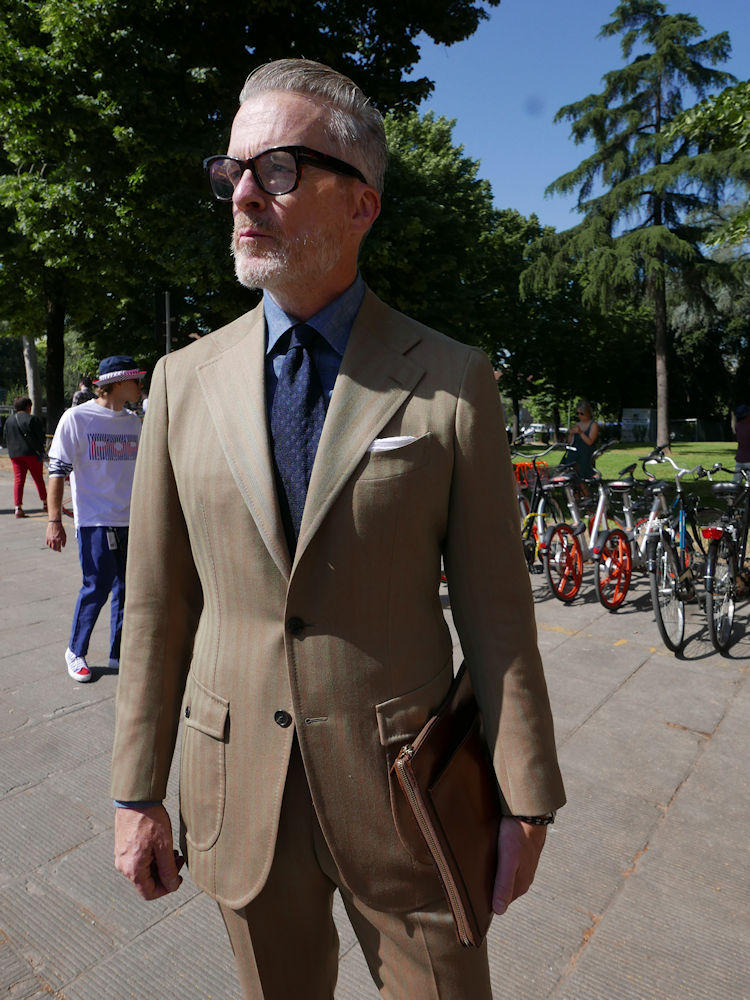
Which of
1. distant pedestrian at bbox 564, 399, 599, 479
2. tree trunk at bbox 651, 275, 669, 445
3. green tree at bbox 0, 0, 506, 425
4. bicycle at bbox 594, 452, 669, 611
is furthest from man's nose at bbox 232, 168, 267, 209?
tree trunk at bbox 651, 275, 669, 445

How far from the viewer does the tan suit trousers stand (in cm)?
135

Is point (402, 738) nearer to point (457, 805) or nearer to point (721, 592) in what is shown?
point (457, 805)

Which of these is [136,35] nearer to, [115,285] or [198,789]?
[115,285]

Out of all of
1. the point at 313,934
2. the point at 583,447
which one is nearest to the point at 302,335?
the point at 313,934

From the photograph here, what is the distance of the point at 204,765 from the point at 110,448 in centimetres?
407

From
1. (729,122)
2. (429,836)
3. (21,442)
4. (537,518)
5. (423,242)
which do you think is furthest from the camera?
(423,242)

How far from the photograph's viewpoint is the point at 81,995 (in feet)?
7.62

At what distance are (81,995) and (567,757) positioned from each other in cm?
243

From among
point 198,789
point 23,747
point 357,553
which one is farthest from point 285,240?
point 23,747

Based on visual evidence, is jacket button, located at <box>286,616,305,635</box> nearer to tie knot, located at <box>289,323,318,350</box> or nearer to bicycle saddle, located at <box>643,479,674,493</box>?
tie knot, located at <box>289,323,318,350</box>

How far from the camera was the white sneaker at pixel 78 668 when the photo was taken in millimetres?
4906

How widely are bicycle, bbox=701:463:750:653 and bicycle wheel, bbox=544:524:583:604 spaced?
1.31m

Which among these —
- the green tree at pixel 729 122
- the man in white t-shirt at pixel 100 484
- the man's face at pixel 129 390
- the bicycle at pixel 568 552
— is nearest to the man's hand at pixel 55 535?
the man in white t-shirt at pixel 100 484

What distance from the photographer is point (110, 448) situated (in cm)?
512
